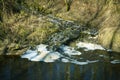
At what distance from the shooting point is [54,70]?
1513 cm

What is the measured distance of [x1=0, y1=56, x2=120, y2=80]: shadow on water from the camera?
1420cm

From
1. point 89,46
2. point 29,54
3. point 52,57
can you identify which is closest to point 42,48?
point 29,54

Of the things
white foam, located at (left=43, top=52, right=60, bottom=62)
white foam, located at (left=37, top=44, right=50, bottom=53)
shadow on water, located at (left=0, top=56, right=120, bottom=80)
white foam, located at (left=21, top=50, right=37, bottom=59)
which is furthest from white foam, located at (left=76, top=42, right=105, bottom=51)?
white foam, located at (left=21, top=50, right=37, bottom=59)

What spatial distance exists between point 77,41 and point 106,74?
18.4 ft

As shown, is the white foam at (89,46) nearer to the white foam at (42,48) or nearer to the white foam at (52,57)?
the white foam at (42,48)

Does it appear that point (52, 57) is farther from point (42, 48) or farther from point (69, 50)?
point (69, 50)

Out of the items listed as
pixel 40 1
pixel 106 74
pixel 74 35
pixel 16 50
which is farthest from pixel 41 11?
pixel 106 74

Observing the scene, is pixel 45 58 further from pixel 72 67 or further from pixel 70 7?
pixel 70 7

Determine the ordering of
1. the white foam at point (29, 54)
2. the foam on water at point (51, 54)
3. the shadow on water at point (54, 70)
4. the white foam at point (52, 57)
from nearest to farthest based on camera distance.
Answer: the shadow on water at point (54, 70)
the white foam at point (52, 57)
the foam on water at point (51, 54)
the white foam at point (29, 54)

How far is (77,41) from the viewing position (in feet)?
65.6

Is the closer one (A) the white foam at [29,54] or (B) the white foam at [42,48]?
(A) the white foam at [29,54]

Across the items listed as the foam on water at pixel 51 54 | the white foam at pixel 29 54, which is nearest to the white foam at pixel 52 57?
the foam on water at pixel 51 54

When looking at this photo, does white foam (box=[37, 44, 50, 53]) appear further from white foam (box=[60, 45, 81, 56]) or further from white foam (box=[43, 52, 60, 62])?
white foam (box=[60, 45, 81, 56])

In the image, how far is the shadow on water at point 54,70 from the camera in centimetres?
1420
